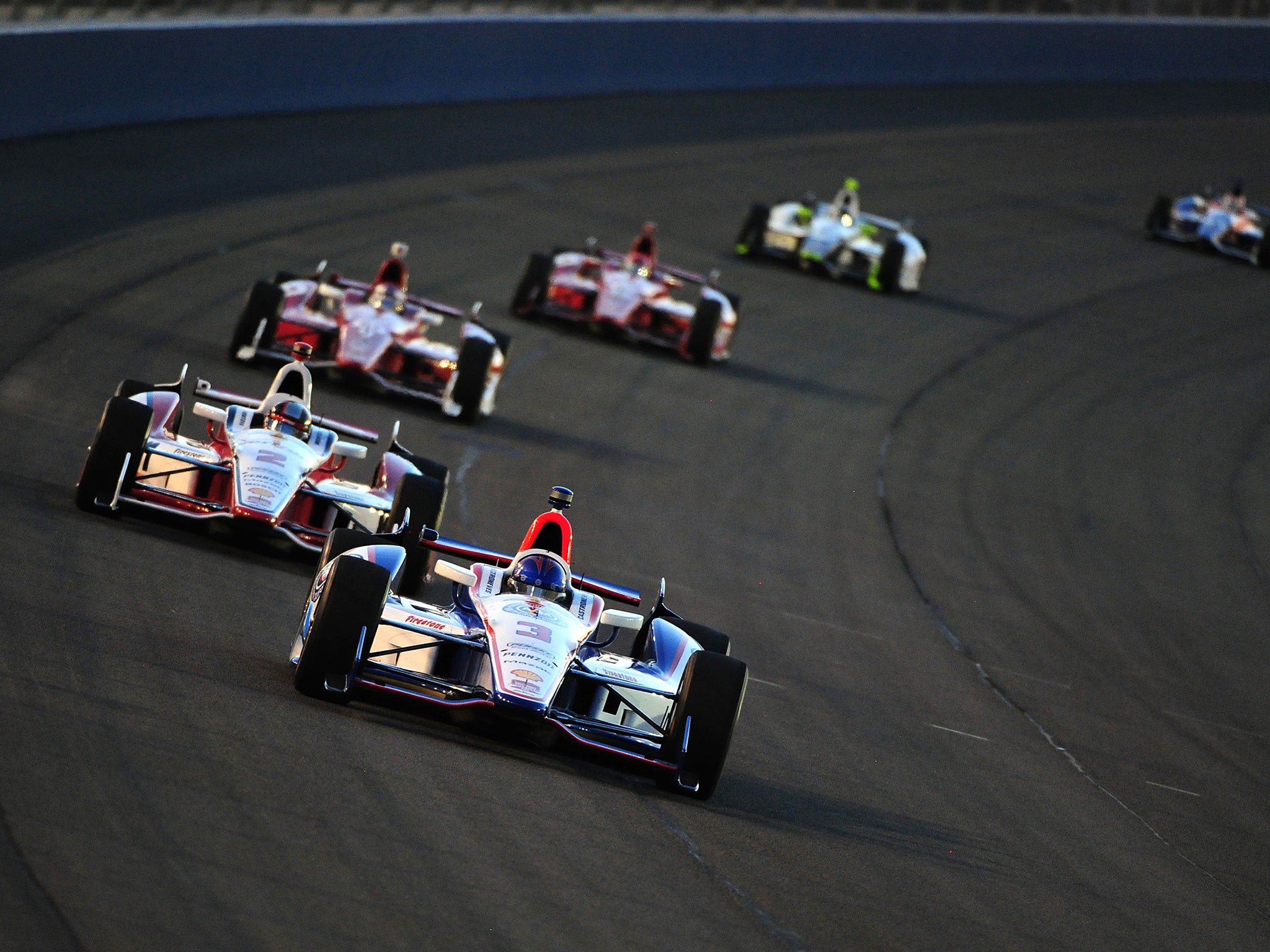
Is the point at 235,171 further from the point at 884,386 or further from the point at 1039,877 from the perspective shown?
the point at 1039,877

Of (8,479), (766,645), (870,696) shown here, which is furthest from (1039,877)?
(8,479)

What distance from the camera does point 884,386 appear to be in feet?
95.7

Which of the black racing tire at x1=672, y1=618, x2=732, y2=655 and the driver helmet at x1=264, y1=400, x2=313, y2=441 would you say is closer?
the black racing tire at x1=672, y1=618, x2=732, y2=655

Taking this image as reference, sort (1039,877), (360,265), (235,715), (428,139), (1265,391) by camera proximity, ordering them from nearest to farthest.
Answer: (235,715) → (1039,877) → (360,265) → (1265,391) → (428,139)

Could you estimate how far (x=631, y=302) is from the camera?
90.6 feet

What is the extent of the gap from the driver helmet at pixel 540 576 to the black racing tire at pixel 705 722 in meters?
1.17

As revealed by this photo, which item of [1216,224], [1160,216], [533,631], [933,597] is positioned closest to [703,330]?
[933,597]

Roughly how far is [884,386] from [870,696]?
542 inches

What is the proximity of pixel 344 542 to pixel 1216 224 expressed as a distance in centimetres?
3434

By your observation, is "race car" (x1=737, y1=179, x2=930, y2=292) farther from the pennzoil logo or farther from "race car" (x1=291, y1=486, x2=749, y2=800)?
the pennzoil logo

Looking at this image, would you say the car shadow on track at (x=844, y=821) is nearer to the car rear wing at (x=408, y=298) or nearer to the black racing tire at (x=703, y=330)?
the car rear wing at (x=408, y=298)

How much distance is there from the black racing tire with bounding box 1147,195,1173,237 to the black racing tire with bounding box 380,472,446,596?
3164cm

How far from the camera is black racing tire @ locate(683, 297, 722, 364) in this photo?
2745cm

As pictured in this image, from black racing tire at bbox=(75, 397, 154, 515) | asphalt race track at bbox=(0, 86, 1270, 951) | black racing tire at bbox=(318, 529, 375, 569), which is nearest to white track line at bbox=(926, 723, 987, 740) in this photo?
asphalt race track at bbox=(0, 86, 1270, 951)
